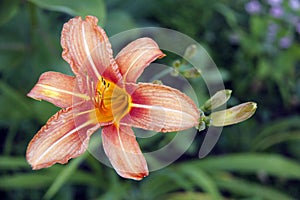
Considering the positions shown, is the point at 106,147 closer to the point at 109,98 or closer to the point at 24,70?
the point at 109,98

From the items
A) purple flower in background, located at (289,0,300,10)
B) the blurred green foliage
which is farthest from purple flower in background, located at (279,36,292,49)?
purple flower in background, located at (289,0,300,10)

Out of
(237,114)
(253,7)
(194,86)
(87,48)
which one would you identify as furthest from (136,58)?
(253,7)

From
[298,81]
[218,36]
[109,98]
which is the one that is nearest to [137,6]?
[218,36]

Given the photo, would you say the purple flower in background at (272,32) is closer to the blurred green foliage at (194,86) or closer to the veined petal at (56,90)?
the blurred green foliage at (194,86)

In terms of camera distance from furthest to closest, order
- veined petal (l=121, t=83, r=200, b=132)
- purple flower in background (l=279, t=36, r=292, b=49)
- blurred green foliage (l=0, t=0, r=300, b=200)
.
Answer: purple flower in background (l=279, t=36, r=292, b=49) < blurred green foliage (l=0, t=0, r=300, b=200) < veined petal (l=121, t=83, r=200, b=132)

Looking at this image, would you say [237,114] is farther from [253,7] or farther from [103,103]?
[253,7]

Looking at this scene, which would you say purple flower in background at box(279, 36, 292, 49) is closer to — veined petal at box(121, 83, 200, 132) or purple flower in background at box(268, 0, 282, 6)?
purple flower in background at box(268, 0, 282, 6)
